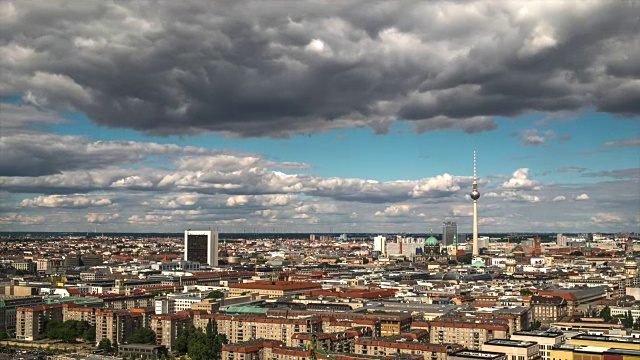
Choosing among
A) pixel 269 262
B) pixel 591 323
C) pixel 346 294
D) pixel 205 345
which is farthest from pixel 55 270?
pixel 591 323

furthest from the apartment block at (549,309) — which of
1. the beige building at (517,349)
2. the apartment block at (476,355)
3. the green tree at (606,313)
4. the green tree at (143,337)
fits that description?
the green tree at (143,337)

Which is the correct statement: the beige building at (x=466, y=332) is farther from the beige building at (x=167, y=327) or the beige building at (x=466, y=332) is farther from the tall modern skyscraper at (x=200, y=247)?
the tall modern skyscraper at (x=200, y=247)

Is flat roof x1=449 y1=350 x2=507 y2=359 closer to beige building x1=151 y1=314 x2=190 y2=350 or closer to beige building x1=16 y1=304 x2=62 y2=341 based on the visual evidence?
beige building x1=151 y1=314 x2=190 y2=350

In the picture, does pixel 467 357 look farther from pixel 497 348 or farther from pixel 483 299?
pixel 483 299

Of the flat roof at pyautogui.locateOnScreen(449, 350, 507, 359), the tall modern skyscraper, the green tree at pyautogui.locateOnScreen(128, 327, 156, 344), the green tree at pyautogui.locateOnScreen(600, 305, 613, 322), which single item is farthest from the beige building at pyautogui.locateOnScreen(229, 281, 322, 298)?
the tall modern skyscraper

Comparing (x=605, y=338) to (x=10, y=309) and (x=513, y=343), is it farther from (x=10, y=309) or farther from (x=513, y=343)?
(x=10, y=309)
